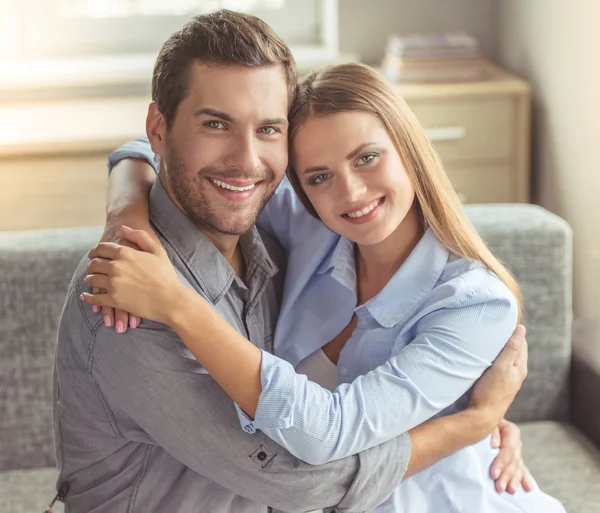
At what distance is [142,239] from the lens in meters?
1.35

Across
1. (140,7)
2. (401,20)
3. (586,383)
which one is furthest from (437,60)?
(586,383)

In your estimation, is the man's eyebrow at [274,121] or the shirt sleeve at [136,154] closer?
the man's eyebrow at [274,121]

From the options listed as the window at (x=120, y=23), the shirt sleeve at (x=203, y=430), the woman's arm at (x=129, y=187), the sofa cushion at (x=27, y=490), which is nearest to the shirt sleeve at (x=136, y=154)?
the woman's arm at (x=129, y=187)

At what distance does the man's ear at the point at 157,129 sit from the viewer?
1536 mm

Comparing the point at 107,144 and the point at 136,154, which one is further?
the point at 107,144

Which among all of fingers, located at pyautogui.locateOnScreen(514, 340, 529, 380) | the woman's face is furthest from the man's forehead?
fingers, located at pyautogui.locateOnScreen(514, 340, 529, 380)

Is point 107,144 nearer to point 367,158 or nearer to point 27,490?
point 27,490

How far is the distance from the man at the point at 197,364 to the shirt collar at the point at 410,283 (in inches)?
7.2

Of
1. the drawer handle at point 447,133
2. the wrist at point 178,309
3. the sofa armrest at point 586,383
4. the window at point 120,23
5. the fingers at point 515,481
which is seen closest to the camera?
the wrist at point 178,309

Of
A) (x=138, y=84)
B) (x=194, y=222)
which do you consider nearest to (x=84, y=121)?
(x=138, y=84)

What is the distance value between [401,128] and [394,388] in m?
0.42

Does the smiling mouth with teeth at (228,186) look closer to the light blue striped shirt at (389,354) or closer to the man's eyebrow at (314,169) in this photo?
the man's eyebrow at (314,169)

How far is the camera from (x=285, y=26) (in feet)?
11.2

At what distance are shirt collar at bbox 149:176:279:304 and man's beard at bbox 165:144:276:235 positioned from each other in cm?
2
